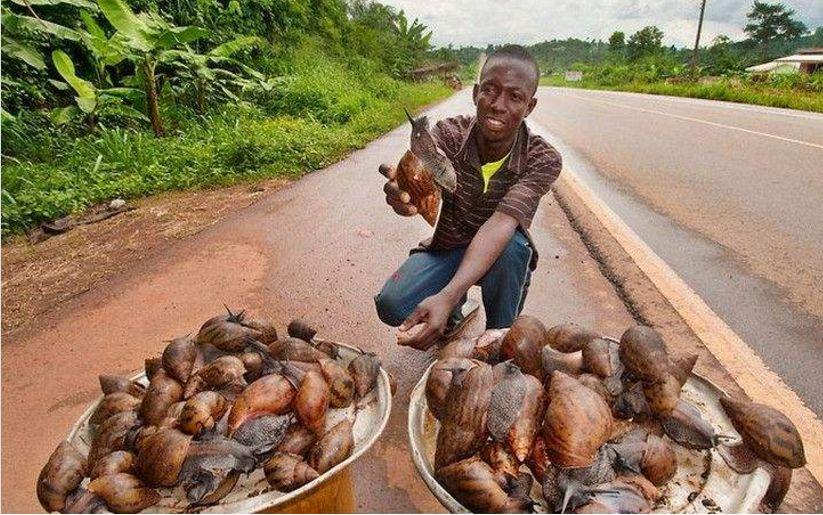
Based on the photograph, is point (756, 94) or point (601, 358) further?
point (756, 94)

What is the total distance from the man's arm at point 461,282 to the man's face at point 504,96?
381mm

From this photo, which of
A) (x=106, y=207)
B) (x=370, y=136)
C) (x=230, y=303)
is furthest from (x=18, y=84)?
(x=370, y=136)

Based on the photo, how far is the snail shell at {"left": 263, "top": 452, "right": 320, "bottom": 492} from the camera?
1.18m

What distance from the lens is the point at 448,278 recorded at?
2654 millimetres

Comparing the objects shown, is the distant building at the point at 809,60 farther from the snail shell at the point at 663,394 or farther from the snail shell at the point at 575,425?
the snail shell at the point at 575,425

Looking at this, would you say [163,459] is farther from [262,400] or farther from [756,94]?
[756,94]

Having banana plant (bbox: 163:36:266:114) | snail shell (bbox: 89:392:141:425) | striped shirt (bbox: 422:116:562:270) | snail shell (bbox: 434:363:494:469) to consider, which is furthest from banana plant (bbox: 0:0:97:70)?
snail shell (bbox: 434:363:494:469)

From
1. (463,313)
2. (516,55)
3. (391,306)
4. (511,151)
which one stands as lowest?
(463,313)

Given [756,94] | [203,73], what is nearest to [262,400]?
[203,73]

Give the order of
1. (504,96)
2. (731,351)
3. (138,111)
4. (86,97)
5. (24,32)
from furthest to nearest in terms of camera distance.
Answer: (138,111), (86,97), (24,32), (731,351), (504,96)

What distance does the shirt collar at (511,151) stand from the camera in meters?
2.49

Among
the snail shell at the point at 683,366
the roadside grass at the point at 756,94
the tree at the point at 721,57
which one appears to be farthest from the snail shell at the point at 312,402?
the tree at the point at 721,57

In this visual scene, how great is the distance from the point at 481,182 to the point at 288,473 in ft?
5.65

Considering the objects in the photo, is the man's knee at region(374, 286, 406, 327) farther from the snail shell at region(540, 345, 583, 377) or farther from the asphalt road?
the asphalt road
